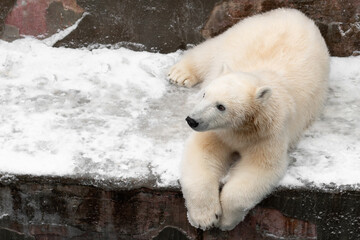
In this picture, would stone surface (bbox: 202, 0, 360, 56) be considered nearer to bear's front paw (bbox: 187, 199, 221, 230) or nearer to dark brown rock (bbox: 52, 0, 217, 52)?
dark brown rock (bbox: 52, 0, 217, 52)

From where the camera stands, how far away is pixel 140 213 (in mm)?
3287

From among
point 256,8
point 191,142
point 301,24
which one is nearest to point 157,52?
point 256,8

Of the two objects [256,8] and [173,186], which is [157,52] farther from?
[173,186]

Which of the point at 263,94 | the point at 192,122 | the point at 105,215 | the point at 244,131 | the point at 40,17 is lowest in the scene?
the point at 105,215

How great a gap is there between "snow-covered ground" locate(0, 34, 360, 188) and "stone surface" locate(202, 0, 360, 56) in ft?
0.61

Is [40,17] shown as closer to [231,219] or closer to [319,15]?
[319,15]

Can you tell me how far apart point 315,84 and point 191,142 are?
3.28 ft

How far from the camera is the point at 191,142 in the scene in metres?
3.27

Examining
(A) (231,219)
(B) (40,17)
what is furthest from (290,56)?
(B) (40,17)

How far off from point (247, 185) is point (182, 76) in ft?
4.85

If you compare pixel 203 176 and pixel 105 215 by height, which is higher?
pixel 203 176

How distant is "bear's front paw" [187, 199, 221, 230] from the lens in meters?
3.04

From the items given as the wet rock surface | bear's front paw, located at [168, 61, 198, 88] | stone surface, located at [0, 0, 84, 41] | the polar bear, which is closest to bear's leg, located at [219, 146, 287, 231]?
the polar bear

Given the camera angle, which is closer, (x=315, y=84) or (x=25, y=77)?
(x=315, y=84)
